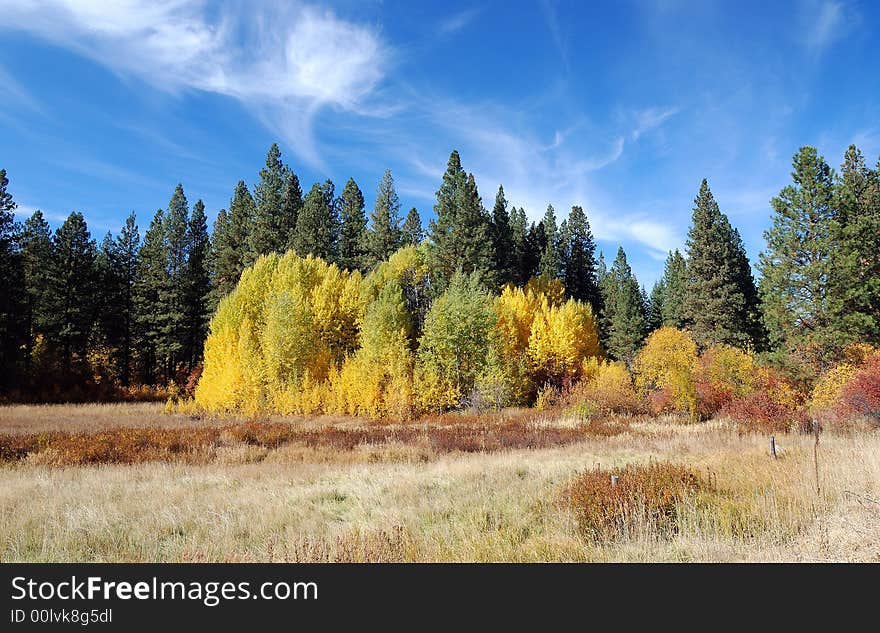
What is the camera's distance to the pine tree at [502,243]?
47.3 m

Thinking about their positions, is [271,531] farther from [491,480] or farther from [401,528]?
[491,480]

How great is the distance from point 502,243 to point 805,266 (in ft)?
96.9

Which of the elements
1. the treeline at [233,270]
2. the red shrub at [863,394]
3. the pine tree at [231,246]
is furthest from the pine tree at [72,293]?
the red shrub at [863,394]

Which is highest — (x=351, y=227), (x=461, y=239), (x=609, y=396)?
(x=351, y=227)

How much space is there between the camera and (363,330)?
33.6 metres

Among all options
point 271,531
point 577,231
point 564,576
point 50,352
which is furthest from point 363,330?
point 577,231

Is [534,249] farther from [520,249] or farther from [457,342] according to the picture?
[457,342]

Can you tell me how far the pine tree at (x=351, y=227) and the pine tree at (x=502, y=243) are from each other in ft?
46.6

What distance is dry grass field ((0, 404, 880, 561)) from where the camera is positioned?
6055mm

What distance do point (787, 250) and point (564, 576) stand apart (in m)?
27.3

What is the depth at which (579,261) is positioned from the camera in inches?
2379

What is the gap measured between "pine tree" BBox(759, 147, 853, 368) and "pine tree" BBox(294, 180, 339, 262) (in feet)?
122

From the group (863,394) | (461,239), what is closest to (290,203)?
(461,239)

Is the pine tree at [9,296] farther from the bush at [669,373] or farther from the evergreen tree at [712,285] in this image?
the evergreen tree at [712,285]
